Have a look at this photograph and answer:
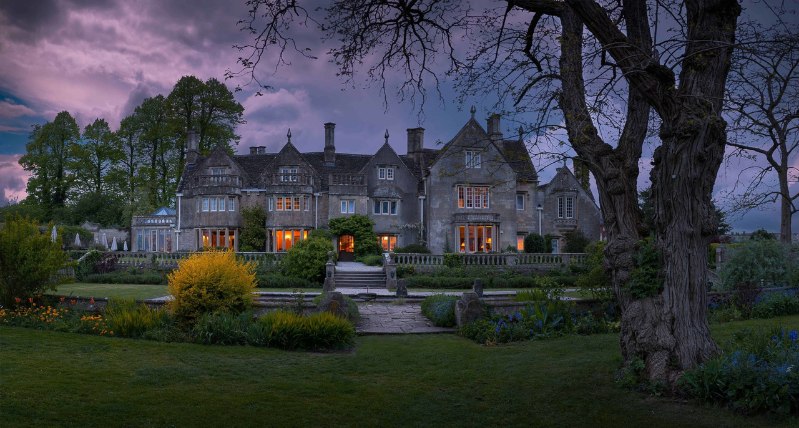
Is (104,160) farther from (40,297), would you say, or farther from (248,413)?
(248,413)

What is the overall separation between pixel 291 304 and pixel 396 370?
14.8 feet

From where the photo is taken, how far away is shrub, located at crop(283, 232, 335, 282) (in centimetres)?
2627

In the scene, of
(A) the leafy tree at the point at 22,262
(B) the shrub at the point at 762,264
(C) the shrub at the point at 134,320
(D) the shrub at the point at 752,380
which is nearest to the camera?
(D) the shrub at the point at 752,380

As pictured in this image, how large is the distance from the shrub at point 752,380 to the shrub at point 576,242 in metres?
32.1

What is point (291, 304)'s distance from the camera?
40.2 ft

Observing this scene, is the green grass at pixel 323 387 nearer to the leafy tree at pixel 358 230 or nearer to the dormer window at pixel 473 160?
the dormer window at pixel 473 160

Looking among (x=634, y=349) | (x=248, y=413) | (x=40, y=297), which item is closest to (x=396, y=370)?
(x=248, y=413)

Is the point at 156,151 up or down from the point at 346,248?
up

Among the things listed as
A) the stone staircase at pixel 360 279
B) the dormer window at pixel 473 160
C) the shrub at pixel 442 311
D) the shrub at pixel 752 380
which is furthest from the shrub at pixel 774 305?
the stone staircase at pixel 360 279

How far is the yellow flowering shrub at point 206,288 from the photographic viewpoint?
1111 cm

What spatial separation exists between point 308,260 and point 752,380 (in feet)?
73.6

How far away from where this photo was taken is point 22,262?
42.9ft

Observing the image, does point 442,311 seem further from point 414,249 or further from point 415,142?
point 415,142

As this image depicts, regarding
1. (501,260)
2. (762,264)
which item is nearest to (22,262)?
(762,264)
